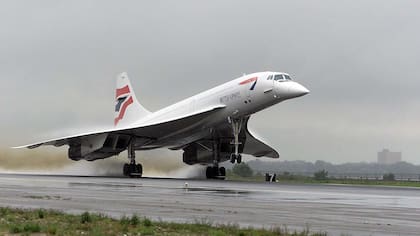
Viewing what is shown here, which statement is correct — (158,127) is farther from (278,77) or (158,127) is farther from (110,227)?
(110,227)

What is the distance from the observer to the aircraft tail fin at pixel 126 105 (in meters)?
47.1

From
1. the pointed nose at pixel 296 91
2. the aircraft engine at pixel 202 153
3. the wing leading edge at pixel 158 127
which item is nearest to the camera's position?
the pointed nose at pixel 296 91

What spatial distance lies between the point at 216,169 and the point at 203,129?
3.03m

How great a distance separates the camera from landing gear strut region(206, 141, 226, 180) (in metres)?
39.7

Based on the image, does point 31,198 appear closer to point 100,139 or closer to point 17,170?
point 100,139

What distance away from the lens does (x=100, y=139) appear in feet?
131

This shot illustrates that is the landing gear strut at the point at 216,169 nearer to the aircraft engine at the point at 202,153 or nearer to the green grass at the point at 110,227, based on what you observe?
the aircraft engine at the point at 202,153

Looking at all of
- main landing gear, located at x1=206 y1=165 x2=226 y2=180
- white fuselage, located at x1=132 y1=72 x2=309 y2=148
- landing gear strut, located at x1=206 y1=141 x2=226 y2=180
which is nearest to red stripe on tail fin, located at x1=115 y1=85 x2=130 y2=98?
white fuselage, located at x1=132 y1=72 x2=309 y2=148

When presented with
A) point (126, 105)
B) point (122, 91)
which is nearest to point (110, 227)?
point (126, 105)

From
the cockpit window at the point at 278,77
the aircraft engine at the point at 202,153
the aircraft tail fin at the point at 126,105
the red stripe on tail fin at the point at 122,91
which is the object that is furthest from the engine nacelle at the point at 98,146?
the cockpit window at the point at 278,77

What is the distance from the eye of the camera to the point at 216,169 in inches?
1564

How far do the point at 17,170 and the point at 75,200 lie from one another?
35590 millimetres

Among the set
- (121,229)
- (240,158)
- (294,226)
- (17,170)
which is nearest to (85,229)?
(121,229)

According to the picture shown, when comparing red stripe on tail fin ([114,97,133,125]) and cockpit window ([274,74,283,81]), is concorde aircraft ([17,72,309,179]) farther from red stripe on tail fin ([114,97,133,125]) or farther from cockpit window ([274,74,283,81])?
red stripe on tail fin ([114,97,133,125])
